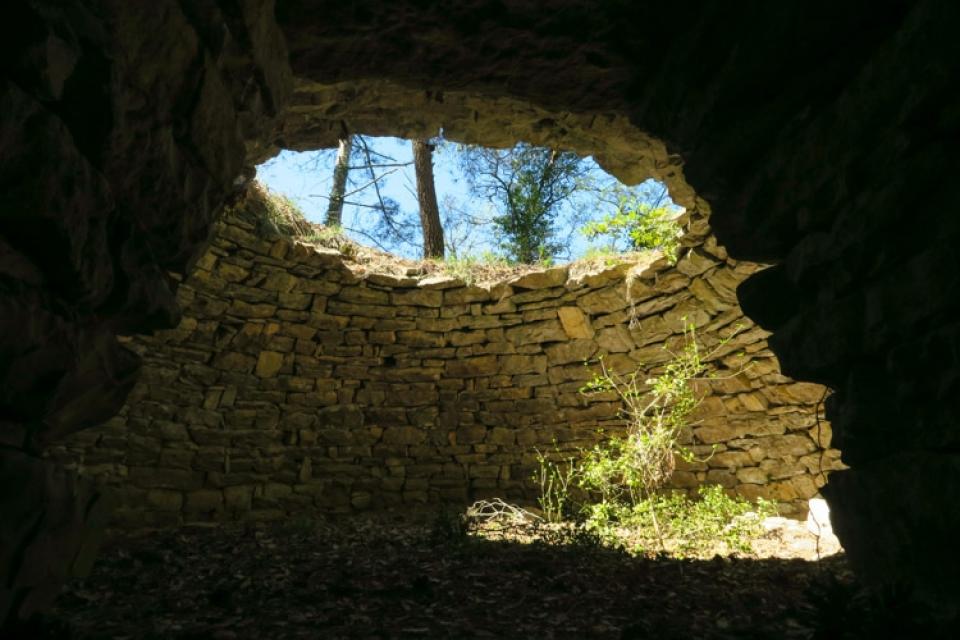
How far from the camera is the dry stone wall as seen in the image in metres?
5.33

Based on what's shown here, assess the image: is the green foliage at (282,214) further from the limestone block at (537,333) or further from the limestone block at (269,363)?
the limestone block at (537,333)

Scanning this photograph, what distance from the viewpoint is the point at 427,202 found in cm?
953

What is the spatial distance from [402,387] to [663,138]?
439cm

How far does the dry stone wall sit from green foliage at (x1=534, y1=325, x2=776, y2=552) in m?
0.32

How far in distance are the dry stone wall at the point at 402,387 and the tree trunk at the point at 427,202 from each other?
2599 mm

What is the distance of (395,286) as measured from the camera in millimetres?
6641

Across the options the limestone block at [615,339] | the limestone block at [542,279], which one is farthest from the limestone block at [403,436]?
the limestone block at [615,339]

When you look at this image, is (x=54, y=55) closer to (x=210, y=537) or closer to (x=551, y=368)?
(x=210, y=537)

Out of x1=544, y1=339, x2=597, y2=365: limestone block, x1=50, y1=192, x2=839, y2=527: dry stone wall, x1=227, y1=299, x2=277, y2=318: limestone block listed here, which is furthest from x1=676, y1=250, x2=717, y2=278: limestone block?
x1=227, y1=299, x2=277, y2=318: limestone block

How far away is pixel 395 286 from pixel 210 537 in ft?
10.4

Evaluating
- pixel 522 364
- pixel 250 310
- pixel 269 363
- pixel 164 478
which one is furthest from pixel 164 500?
pixel 522 364

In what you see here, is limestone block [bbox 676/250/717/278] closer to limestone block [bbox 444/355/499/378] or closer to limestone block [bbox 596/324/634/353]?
limestone block [bbox 596/324/634/353]

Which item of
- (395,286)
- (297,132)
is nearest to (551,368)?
(395,286)

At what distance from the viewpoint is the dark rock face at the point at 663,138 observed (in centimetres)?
147
